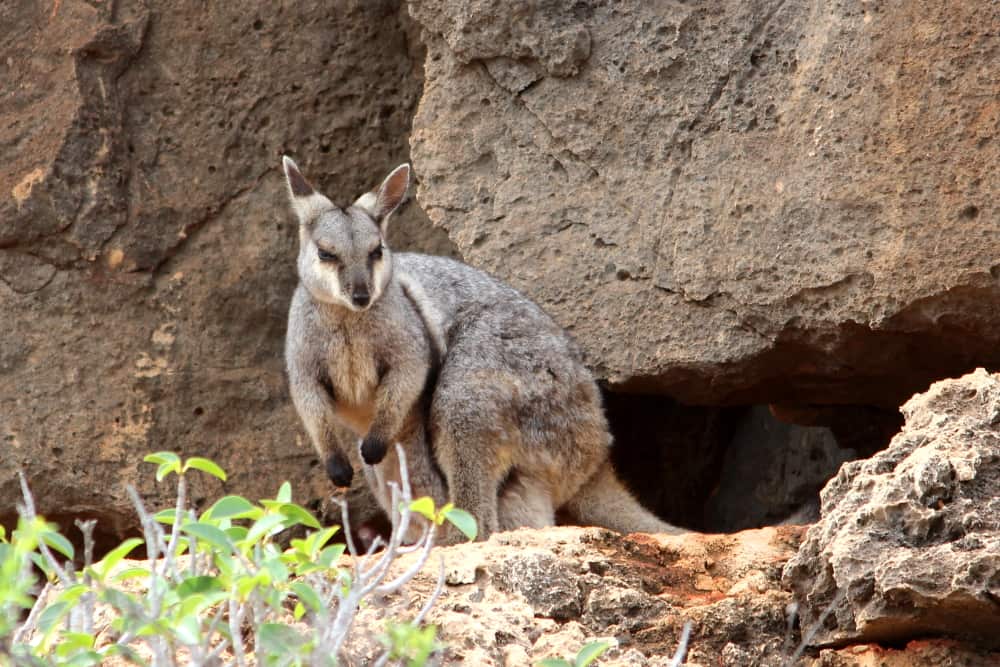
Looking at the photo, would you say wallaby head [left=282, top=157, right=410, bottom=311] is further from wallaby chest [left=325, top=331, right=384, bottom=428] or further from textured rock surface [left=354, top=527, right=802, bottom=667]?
textured rock surface [left=354, top=527, right=802, bottom=667]

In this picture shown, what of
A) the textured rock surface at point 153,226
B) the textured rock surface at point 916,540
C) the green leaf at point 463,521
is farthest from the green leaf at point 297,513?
the textured rock surface at point 153,226

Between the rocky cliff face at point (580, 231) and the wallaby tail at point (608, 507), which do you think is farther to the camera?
the wallaby tail at point (608, 507)

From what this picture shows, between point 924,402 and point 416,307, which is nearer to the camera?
point 924,402

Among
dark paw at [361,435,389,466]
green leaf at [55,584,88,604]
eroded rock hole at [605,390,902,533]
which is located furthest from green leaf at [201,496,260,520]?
eroded rock hole at [605,390,902,533]

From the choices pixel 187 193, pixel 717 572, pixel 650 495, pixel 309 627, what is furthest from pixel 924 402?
pixel 187 193

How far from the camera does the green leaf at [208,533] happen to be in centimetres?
305

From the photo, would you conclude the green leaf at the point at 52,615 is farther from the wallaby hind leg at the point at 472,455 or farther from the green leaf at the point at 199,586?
the wallaby hind leg at the point at 472,455

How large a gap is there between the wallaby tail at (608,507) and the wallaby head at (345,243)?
119cm

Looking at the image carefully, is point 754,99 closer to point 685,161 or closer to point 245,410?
point 685,161

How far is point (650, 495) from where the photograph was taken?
7.34m

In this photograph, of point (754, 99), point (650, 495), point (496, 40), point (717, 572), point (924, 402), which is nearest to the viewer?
point (924, 402)

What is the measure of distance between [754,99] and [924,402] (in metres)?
1.88

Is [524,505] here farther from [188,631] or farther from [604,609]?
[188,631]

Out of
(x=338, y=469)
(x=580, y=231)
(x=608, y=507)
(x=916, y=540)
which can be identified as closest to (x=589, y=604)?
(x=916, y=540)
